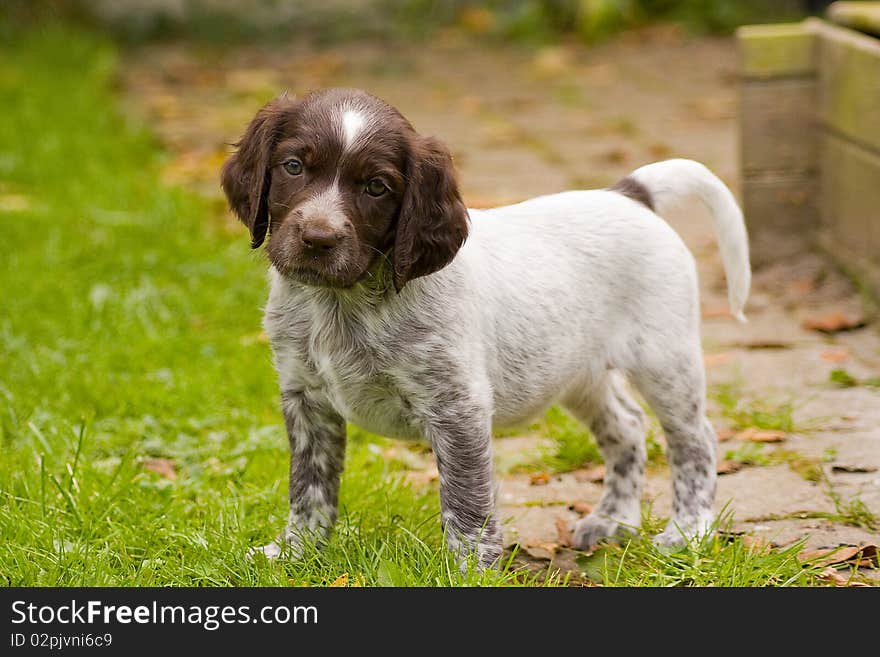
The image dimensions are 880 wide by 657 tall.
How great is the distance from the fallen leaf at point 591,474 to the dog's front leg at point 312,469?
3.61ft

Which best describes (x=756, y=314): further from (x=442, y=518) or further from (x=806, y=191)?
(x=442, y=518)

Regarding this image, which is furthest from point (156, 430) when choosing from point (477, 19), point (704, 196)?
point (477, 19)

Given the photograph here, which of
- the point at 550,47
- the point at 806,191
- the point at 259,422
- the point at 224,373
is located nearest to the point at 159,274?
the point at 224,373

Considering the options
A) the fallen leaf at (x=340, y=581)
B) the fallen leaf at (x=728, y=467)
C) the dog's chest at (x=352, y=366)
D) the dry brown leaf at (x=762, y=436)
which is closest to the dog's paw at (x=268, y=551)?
the fallen leaf at (x=340, y=581)

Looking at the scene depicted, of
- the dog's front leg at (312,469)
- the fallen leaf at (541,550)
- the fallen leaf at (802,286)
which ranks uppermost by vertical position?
the dog's front leg at (312,469)

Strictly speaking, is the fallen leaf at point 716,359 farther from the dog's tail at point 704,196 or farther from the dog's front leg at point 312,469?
the dog's front leg at point 312,469

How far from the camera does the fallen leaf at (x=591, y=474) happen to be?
15.0ft

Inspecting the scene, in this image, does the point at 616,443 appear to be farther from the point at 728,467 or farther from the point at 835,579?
the point at 835,579

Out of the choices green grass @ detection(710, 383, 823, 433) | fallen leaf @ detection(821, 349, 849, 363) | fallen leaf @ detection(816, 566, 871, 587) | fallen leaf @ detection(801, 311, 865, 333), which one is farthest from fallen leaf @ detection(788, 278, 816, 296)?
fallen leaf @ detection(816, 566, 871, 587)

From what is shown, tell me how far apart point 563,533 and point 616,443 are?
1.08 ft

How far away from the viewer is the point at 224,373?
17.5ft

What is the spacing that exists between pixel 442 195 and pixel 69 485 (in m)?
1.51

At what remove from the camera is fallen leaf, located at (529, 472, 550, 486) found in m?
4.53

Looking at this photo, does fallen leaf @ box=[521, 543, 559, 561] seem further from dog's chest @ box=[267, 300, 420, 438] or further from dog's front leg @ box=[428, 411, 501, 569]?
dog's chest @ box=[267, 300, 420, 438]
